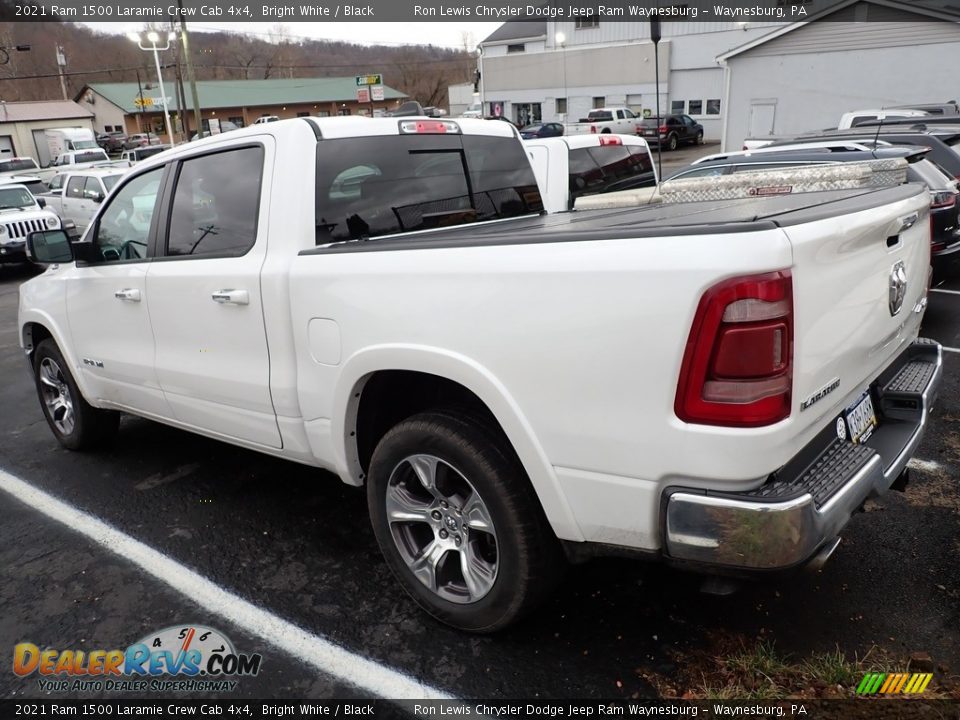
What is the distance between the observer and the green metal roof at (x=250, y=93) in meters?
67.7

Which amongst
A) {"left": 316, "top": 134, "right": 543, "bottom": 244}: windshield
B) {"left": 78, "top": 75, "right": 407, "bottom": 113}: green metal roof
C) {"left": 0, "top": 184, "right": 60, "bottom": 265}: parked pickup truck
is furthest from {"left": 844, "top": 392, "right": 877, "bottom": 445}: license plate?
{"left": 78, "top": 75, "right": 407, "bottom": 113}: green metal roof

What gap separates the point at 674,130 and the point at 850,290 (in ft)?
115

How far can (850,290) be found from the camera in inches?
88.4

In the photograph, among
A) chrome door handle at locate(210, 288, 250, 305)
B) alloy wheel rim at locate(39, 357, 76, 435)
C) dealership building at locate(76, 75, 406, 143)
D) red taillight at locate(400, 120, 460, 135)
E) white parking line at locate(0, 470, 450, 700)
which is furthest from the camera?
dealership building at locate(76, 75, 406, 143)

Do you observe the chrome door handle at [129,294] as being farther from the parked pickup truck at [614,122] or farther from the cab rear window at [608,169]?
the parked pickup truck at [614,122]

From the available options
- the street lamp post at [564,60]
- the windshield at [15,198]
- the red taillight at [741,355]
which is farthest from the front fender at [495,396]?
the street lamp post at [564,60]

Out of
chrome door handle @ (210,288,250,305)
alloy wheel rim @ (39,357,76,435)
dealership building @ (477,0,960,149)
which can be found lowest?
alloy wheel rim @ (39,357,76,435)

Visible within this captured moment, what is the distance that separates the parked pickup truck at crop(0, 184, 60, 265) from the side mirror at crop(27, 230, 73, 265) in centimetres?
1039

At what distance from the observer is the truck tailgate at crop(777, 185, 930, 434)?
6.61 feet

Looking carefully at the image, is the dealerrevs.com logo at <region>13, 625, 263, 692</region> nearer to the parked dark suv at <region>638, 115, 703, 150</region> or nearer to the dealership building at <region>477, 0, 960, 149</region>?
the dealership building at <region>477, 0, 960, 149</region>

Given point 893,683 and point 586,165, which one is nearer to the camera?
point 893,683

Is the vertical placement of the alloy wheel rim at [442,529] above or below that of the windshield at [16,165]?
below

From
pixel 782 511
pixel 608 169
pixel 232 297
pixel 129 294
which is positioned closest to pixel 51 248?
pixel 129 294

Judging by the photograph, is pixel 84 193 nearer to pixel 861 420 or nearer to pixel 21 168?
pixel 861 420
